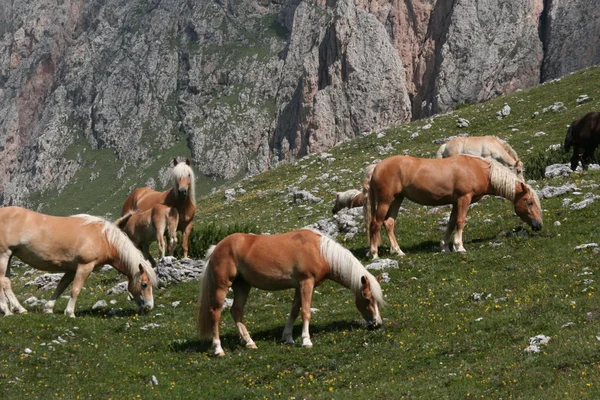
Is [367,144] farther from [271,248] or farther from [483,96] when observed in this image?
[483,96]

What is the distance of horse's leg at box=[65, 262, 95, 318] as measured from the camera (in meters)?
16.8

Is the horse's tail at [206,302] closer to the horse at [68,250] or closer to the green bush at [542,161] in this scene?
the horse at [68,250]

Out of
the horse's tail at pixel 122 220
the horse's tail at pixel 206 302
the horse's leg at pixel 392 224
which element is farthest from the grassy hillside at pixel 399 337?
the horse's tail at pixel 122 220

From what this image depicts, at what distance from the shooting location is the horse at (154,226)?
2284 centimetres

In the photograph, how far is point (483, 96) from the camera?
131m

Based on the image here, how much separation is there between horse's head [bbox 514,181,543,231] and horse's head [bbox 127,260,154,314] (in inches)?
426

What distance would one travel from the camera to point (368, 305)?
566 inches

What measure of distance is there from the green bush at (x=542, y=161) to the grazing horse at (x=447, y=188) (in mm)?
10702

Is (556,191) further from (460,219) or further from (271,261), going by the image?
(271,261)

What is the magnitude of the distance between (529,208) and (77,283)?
12830 mm

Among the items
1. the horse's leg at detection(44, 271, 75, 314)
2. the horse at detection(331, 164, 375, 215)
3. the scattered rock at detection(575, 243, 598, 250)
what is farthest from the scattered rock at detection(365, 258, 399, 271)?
the horse at detection(331, 164, 375, 215)

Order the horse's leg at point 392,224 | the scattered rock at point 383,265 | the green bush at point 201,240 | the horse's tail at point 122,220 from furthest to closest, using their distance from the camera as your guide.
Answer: the green bush at point 201,240 → the horse's leg at point 392,224 → the horse's tail at point 122,220 → the scattered rock at point 383,265

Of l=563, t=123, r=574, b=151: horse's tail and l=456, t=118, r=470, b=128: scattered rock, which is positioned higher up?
l=563, t=123, r=574, b=151: horse's tail

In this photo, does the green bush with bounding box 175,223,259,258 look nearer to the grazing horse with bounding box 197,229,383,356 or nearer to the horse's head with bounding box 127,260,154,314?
the horse's head with bounding box 127,260,154,314
